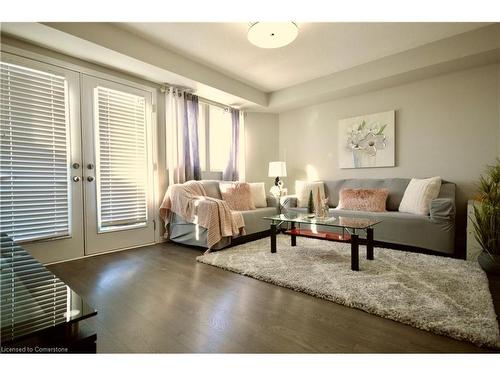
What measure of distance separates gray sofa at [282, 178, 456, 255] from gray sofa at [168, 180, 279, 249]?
0.97 m

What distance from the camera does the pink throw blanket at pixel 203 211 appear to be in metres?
2.91

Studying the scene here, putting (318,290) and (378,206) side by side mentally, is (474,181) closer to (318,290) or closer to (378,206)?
(378,206)

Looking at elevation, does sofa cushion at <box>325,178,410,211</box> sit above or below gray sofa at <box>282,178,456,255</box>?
above

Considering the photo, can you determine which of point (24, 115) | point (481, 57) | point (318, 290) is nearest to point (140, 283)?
point (318, 290)

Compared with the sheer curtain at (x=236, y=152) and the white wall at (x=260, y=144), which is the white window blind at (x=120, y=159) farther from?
the white wall at (x=260, y=144)

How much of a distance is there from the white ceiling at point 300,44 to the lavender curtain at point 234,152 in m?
0.94

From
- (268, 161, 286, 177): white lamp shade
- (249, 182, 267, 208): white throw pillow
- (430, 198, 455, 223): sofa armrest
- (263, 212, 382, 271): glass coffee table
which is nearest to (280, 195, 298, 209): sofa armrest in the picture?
(249, 182, 267, 208): white throw pillow

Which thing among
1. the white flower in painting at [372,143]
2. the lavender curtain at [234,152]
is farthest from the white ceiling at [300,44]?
the white flower in painting at [372,143]

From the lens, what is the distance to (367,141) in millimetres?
3939

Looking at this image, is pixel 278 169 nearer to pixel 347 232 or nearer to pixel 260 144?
pixel 260 144

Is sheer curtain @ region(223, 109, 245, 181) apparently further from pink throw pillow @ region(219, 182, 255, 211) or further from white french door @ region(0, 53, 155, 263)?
white french door @ region(0, 53, 155, 263)

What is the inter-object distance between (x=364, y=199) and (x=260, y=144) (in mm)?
2306

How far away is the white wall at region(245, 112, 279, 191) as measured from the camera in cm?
489

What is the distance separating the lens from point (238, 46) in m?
2.93
